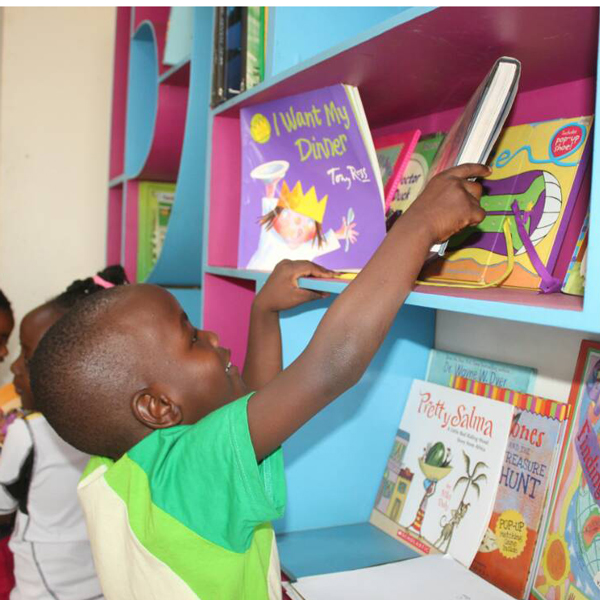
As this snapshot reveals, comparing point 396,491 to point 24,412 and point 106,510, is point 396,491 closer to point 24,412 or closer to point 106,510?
point 106,510

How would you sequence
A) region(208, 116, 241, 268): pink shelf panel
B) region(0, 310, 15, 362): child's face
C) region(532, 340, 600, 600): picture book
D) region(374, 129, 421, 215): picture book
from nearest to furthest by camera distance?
region(532, 340, 600, 600): picture book < region(374, 129, 421, 215): picture book < region(208, 116, 241, 268): pink shelf panel < region(0, 310, 15, 362): child's face

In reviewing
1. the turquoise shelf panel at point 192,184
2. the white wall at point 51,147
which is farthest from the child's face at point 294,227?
the white wall at point 51,147

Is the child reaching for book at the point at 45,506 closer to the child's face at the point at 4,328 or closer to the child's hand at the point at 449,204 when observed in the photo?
the child's face at the point at 4,328

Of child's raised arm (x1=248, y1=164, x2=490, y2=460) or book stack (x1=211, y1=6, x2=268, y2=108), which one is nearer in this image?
child's raised arm (x1=248, y1=164, x2=490, y2=460)

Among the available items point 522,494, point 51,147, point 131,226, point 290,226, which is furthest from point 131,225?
point 522,494

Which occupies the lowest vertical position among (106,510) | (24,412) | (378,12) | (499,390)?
(24,412)

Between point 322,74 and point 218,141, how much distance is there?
429 millimetres

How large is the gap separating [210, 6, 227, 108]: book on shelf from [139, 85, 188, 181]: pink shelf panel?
578 millimetres

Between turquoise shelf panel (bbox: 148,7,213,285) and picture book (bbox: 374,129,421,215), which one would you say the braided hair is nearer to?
turquoise shelf panel (bbox: 148,7,213,285)

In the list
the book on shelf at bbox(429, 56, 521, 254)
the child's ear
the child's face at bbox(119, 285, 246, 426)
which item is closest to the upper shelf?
the book on shelf at bbox(429, 56, 521, 254)

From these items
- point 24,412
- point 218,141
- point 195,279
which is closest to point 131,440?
point 218,141

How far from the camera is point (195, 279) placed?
205 centimetres

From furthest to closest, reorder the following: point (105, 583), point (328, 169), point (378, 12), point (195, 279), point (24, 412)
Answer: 1. point (195, 279)
2. point (24, 412)
3. point (378, 12)
4. point (328, 169)
5. point (105, 583)

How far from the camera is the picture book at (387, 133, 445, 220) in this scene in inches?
40.9
